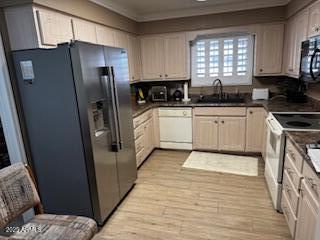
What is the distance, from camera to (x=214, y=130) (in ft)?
12.5

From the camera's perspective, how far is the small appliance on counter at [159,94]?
417 centimetres

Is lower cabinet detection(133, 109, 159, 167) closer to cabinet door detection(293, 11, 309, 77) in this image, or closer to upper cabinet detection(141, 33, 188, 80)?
upper cabinet detection(141, 33, 188, 80)

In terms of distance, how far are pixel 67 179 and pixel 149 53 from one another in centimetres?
284

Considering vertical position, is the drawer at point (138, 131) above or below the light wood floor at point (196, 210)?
above

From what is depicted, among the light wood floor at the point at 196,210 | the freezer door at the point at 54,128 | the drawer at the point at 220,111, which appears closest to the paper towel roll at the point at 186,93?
the drawer at the point at 220,111

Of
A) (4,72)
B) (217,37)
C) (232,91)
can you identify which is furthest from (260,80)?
(4,72)

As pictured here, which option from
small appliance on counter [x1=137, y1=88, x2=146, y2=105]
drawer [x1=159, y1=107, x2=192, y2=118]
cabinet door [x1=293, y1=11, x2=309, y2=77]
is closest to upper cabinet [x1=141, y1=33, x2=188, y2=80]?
small appliance on counter [x1=137, y1=88, x2=146, y2=105]

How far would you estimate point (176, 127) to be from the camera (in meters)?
4.02

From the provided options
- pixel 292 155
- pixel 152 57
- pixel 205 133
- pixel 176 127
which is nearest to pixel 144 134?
pixel 176 127

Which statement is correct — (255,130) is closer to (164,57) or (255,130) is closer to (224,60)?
(224,60)

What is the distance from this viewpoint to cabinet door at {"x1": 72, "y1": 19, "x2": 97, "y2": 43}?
2.45 m

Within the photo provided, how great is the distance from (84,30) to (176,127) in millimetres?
2197

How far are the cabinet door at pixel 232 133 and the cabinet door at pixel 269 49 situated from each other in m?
0.93

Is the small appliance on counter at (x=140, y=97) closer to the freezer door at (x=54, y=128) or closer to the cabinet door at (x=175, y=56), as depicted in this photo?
the cabinet door at (x=175, y=56)
